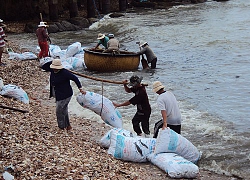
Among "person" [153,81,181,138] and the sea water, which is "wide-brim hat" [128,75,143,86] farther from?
the sea water

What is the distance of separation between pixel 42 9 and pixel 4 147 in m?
29.4

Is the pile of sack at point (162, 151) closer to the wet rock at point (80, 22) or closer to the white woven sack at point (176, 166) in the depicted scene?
the white woven sack at point (176, 166)

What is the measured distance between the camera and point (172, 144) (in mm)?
6801

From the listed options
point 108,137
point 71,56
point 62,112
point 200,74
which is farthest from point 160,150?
point 71,56

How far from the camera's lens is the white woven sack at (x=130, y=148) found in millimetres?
6992

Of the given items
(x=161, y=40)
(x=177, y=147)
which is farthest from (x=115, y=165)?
(x=161, y=40)

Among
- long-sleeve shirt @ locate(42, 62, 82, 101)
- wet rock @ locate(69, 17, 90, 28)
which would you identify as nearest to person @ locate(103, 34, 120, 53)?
long-sleeve shirt @ locate(42, 62, 82, 101)

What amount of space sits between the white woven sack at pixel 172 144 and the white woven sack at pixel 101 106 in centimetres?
165

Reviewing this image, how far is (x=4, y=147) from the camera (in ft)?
19.4

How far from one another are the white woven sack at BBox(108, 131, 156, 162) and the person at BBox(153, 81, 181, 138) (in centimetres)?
44

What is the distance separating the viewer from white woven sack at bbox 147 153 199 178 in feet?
20.8

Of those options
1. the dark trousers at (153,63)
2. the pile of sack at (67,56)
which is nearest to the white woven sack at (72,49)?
the pile of sack at (67,56)

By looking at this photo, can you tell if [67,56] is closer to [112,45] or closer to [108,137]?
[112,45]

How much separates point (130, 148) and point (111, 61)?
27.6 ft
